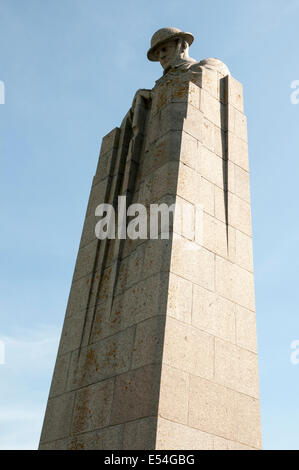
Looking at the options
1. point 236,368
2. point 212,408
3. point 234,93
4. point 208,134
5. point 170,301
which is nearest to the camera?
point 212,408

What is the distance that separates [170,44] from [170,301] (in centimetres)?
815

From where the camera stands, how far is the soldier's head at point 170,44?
510 inches

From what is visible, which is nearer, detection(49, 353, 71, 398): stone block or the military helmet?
detection(49, 353, 71, 398): stone block

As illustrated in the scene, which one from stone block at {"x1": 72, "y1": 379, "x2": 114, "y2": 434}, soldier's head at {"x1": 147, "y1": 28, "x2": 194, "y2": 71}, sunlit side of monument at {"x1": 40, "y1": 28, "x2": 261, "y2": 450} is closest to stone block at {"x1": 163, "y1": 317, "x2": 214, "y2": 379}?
sunlit side of monument at {"x1": 40, "y1": 28, "x2": 261, "y2": 450}

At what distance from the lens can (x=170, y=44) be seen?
1309 cm

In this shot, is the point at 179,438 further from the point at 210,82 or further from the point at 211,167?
the point at 210,82

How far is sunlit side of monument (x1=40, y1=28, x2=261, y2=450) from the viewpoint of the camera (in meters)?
7.40

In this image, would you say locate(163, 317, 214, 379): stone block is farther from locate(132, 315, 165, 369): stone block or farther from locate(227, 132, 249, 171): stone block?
locate(227, 132, 249, 171): stone block

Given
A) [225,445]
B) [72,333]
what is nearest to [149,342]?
[225,445]

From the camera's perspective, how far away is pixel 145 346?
7617mm

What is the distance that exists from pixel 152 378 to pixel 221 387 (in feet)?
4.74

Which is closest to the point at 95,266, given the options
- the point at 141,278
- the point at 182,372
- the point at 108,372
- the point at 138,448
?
the point at 141,278

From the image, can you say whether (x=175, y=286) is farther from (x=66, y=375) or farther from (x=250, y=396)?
(x=66, y=375)

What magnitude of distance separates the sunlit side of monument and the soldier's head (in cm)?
115
